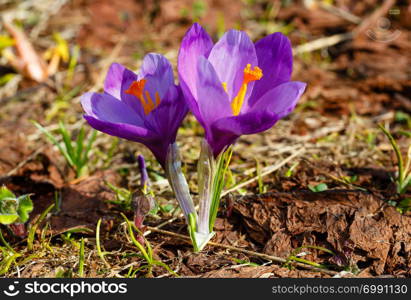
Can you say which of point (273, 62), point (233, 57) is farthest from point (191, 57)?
point (273, 62)

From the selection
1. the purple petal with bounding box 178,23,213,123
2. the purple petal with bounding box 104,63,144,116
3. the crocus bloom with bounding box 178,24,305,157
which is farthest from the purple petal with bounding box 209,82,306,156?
the purple petal with bounding box 104,63,144,116

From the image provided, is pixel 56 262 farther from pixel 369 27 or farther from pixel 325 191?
pixel 369 27

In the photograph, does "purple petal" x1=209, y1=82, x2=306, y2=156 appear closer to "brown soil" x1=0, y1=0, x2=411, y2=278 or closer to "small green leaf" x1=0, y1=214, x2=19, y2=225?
"brown soil" x1=0, y1=0, x2=411, y2=278

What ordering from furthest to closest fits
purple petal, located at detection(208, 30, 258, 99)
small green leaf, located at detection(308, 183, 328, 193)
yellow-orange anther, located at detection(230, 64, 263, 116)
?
1. small green leaf, located at detection(308, 183, 328, 193)
2. purple petal, located at detection(208, 30, 258, 99)
3. yellow-orange anther, located at detection(230, 64, 263, 116)

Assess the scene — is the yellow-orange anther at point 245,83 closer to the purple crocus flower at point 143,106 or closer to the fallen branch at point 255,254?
the purple crocus flower at point 143,106

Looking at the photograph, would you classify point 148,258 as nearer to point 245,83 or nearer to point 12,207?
point 12,207

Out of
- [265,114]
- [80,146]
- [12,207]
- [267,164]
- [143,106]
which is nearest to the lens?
[265,114]
